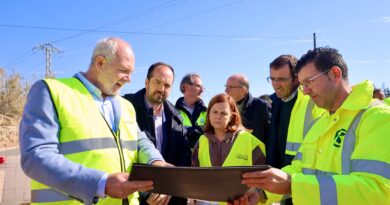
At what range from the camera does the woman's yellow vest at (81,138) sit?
2.35m

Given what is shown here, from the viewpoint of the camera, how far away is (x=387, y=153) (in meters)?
1.99

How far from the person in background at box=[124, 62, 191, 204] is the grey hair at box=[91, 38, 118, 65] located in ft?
4.87

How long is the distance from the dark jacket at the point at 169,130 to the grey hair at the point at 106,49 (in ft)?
4.81

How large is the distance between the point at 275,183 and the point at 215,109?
2.20 m

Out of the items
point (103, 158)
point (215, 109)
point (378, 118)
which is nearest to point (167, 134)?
point (215, 109)

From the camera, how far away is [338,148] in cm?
227

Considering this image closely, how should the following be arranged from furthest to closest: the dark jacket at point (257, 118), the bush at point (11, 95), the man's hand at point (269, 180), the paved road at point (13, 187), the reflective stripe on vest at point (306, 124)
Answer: the bush at point (11, 95) < the paved road at point (13, 187) < the dark jacket at point (257, 118) < the reflective stripe on vest at point (306, 124) < the man's hand at point (269, 180)

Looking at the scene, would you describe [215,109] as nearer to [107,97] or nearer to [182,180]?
[107,97]

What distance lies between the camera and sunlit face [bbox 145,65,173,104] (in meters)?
4.16

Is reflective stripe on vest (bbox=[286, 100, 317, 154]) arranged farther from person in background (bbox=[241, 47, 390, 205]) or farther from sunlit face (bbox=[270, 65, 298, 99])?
person in background (bbox=[241, 47, 390, 205])

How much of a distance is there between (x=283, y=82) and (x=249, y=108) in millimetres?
1119

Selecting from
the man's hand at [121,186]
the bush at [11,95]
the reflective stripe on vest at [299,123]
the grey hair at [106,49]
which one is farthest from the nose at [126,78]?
the bush at [11,95]

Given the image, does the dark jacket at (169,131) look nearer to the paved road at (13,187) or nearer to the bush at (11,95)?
the paved road at (13,187)

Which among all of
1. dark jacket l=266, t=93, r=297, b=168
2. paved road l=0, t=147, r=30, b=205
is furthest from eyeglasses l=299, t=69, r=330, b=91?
paved road l=0, t=147, r=30, b=205
